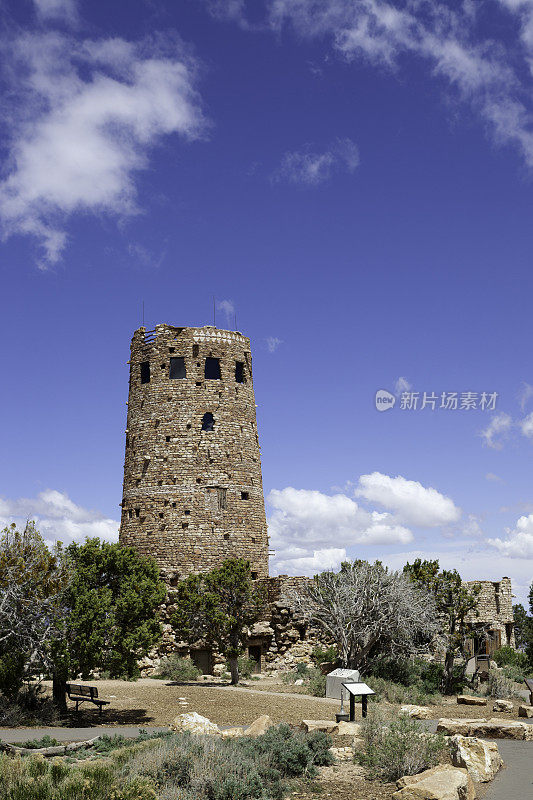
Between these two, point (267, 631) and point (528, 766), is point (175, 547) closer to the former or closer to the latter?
point (267, 631)

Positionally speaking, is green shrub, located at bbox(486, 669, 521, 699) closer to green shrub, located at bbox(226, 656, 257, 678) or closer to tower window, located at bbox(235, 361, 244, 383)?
green shrub, located at bbox(226, 656, 257, 678)

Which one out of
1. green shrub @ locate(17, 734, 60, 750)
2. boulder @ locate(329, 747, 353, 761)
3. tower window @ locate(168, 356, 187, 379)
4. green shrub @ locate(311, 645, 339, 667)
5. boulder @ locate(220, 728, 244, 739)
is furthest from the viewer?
tower window @ locate(168, 356, 187, 379)

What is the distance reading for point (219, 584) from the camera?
99.2 ft

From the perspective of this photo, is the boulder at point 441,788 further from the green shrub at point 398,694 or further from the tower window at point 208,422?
the tower window at point 208,422

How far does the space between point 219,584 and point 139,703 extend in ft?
23.4

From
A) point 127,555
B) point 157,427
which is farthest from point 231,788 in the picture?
point 157,427

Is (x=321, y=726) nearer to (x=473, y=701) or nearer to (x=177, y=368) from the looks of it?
(x=473, y=701)

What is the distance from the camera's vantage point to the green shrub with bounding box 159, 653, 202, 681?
31.5 m

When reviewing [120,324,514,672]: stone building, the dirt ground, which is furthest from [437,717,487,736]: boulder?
[120,324,514,672]: stone building

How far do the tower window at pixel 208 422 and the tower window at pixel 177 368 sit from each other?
247 centimetres

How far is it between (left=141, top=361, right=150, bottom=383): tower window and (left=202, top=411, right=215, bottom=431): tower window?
13.0 feet

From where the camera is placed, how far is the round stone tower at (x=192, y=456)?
3647 cm

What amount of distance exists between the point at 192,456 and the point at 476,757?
2554cm

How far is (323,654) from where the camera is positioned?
32500 mm
